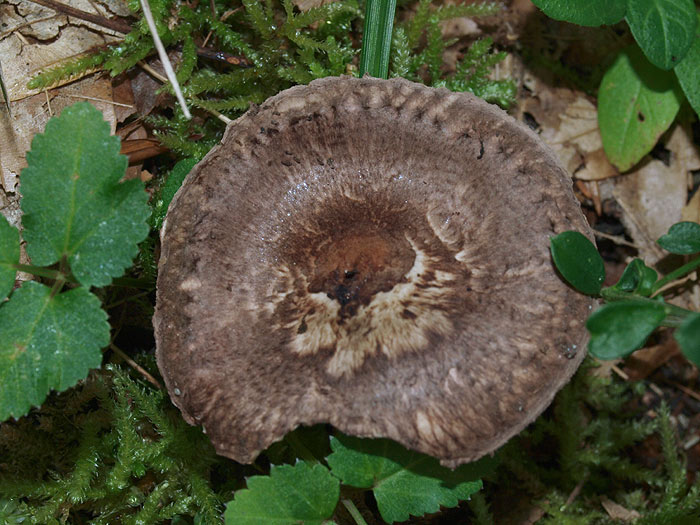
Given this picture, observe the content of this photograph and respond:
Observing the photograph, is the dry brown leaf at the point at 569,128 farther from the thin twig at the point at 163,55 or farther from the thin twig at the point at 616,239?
the thin twig at the point at 163,55

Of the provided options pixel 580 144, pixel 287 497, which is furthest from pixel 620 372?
pixel 287 497

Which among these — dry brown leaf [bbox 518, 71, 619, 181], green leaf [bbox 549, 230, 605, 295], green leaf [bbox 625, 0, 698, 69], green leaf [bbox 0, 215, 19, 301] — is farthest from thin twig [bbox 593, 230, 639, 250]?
green leaf [bbox 0, 215, 19, 301]

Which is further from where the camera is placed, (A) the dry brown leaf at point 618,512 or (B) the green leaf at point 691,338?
(A) the dry brown leaf at point 618,512

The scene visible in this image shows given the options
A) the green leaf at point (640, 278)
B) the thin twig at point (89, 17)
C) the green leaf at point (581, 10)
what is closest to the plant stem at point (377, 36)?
the green leaf at point (581, 10)

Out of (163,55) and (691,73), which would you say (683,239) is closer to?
(691,73)

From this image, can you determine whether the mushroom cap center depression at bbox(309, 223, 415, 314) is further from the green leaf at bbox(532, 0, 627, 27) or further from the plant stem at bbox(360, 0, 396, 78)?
the green leaf at bbox(532, 0, 627, 27)

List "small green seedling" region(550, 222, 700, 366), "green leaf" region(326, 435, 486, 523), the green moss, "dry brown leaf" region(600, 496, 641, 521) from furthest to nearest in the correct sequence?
1. "dry brown leaf" region(600, 496, 641, 521)
2. the green moss
3. "green leaf" region(326, 435, 486, 523)
4. "small green seedling" region(550, 222, 700, 366)
